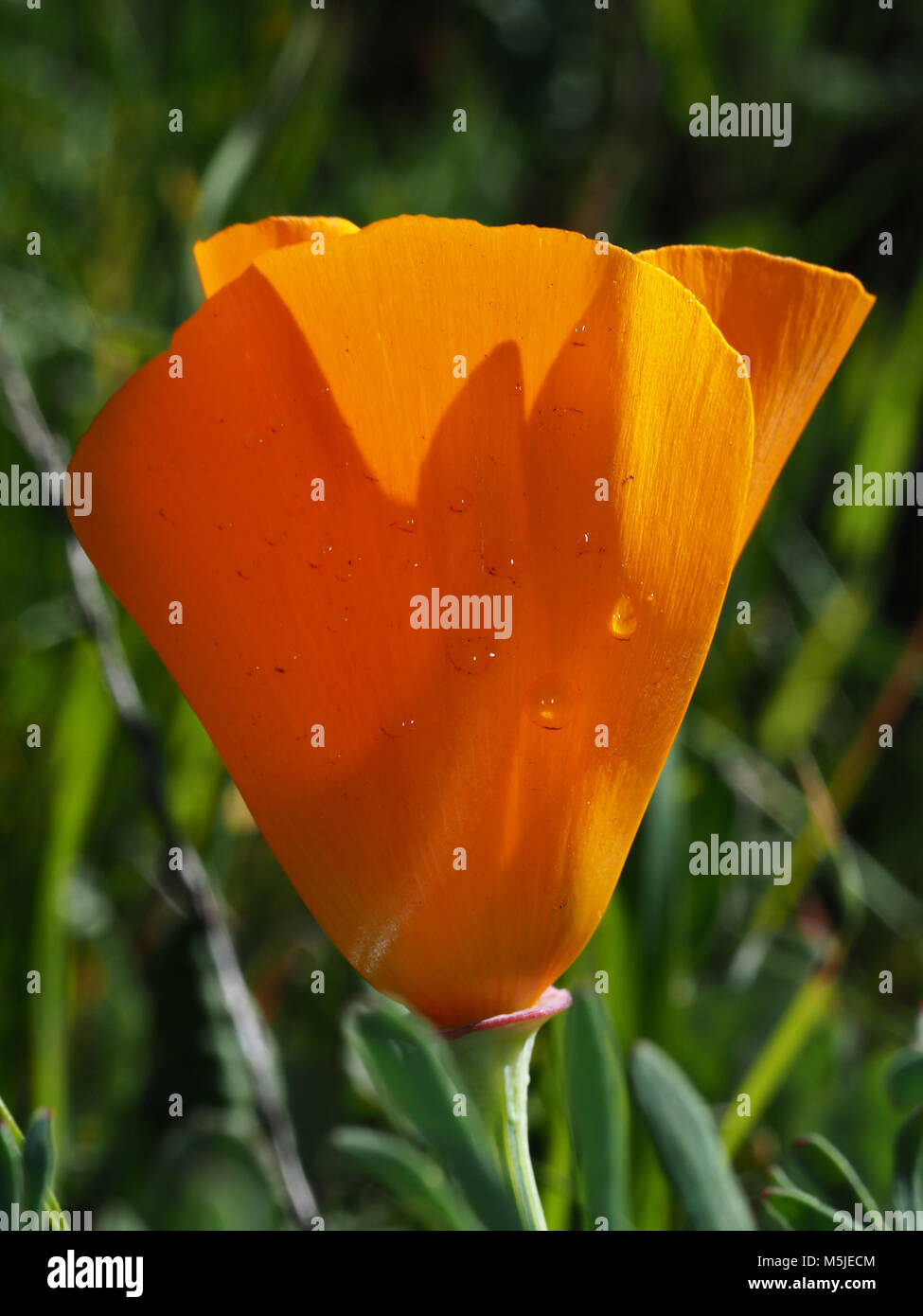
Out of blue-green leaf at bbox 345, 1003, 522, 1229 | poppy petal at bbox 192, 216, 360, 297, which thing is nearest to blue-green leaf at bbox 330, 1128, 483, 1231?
blue-green leaf at bbox 345, 1003, 522, 1229

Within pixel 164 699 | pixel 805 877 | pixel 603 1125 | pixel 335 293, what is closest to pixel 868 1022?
pixel 805 877

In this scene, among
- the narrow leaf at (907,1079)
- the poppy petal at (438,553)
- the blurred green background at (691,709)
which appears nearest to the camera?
the poppy petal at (438,553)

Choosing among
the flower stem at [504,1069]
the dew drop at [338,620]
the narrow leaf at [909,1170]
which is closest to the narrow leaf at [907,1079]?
the narrow leaf at [909,1170]

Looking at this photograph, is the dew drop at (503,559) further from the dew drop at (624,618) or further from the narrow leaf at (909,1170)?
the narrow leaf at (909,1170)

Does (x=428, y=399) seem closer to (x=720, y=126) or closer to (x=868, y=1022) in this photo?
(x=868, y=1022)

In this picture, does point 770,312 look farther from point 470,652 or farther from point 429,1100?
point 429,1100

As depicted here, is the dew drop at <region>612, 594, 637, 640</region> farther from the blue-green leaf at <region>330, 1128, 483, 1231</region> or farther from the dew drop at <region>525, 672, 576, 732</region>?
the blue-green leaf at <region>330, 1128, 483, 1231</region>
